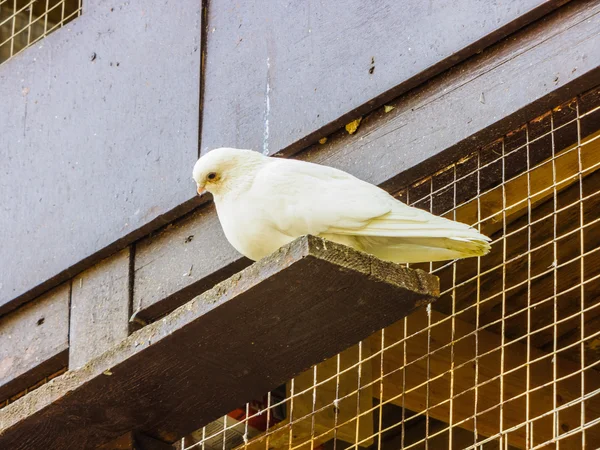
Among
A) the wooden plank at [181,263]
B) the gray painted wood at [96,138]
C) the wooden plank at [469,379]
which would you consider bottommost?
the wooden plank at [469,379]

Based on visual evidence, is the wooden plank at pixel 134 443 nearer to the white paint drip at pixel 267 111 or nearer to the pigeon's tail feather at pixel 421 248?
the pigeon's tail feather at pixel 421 248

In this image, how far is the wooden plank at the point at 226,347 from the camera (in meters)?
2.50

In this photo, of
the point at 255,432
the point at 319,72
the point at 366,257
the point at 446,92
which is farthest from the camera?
the point at 255,432

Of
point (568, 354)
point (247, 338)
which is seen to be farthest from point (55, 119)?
point (568, 354)

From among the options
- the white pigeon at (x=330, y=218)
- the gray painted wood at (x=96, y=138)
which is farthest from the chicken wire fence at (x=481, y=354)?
the gray painted wood at (x=96, y=138)

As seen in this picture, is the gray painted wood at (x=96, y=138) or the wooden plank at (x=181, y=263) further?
the gray painted wood at (x=96, y=138)

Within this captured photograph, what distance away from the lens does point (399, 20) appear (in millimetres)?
3332

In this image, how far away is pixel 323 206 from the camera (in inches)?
108

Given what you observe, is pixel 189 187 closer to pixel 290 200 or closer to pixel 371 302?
pixel 290 200

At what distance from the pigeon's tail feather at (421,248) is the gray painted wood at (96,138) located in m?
A: 0.93

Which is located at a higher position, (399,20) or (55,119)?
(55,119)

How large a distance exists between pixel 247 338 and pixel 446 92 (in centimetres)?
93

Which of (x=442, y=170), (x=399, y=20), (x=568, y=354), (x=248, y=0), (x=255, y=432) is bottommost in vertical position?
(x=568, y=354)

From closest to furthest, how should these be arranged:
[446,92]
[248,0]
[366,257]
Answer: [366,257]
[446,92]
[248,0]
